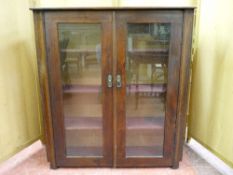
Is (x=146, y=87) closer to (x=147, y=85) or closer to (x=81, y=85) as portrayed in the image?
(x=147, y=85)

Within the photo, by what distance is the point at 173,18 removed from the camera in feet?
5.72

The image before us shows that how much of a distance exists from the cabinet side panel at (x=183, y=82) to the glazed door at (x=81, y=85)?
1.91ft

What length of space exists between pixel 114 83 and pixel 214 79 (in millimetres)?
965

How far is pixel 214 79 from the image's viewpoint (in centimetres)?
213

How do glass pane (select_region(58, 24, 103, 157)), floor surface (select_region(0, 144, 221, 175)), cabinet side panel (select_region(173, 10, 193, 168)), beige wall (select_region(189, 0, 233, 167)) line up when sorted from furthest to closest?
floor surface (select_region(0, 144, 221, 175))
beige wall (select_region(189, 0, 233, 167))
glass pane (select_region(58, 24, 103, 157))
cabinet side panel (select_region(173, 10, 193, 168))

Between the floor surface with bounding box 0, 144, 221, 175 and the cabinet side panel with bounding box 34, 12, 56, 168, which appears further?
the floor surface with bounding box 0, 144, 221, 175

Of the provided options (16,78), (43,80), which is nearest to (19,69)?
(16,78)

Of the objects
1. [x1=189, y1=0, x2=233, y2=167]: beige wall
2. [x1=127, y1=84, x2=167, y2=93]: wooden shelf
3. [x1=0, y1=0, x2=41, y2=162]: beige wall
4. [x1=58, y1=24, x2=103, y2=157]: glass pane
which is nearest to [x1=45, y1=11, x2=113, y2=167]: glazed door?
[x1=58, y1=24, x2=103, y2=157]: glass pane

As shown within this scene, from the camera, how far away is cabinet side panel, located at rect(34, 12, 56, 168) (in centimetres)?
175

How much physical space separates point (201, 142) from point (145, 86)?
91 cm

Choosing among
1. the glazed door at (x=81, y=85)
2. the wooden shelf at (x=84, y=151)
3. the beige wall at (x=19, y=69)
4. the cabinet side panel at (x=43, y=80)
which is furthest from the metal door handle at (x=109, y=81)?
the beige wall at (x=19, y=69)

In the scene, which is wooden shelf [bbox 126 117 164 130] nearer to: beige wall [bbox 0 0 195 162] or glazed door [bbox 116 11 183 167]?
glazed door [bbox 116 11 183 167]

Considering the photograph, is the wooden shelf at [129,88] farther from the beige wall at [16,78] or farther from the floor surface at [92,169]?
the floor surface at [92,169]

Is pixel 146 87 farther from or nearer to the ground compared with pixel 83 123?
farther from the ground
